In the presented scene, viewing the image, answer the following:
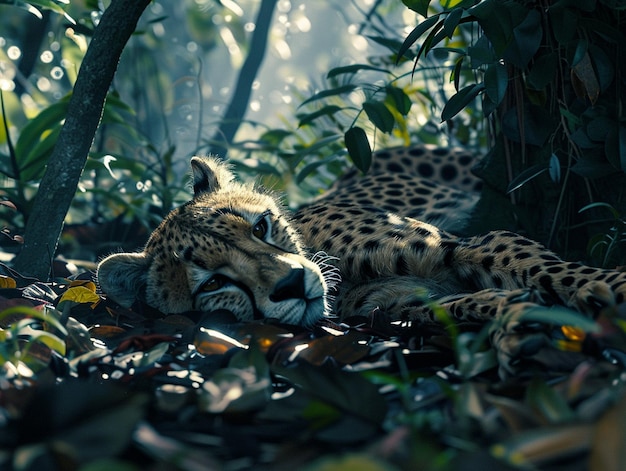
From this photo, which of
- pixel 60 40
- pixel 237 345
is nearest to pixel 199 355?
pixel 237 345

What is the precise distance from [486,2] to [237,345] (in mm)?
1289

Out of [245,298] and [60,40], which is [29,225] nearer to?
[245,298]

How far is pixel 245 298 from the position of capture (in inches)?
93.5

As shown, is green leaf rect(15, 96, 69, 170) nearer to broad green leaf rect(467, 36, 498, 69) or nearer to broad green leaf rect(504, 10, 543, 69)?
broad green leaf rect(467, 36, 498, 69)

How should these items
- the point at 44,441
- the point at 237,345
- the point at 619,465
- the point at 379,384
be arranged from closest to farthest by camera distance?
1. the point at 619,465
2. the point at 44,441
3. the point at 379,384
4. the point at 237,345

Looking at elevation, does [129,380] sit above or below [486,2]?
below

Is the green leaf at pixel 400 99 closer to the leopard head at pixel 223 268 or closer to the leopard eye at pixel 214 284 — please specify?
the leopard head at pixel 223 268

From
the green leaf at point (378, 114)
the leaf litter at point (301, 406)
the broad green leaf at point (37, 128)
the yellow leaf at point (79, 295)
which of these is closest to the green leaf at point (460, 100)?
the green leaf at point (378, 114)

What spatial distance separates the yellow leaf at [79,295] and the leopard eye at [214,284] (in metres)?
0.36

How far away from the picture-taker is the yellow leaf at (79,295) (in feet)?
7.70

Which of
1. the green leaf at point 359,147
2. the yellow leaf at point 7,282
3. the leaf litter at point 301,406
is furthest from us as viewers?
the green leaf at point 359,147

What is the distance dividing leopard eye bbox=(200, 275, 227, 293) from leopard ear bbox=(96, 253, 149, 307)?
0.28 m

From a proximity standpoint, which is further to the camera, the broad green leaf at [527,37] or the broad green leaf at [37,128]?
the broad green leaf at [37,128]

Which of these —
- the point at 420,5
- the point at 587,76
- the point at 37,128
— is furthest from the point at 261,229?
the point at 37,128
